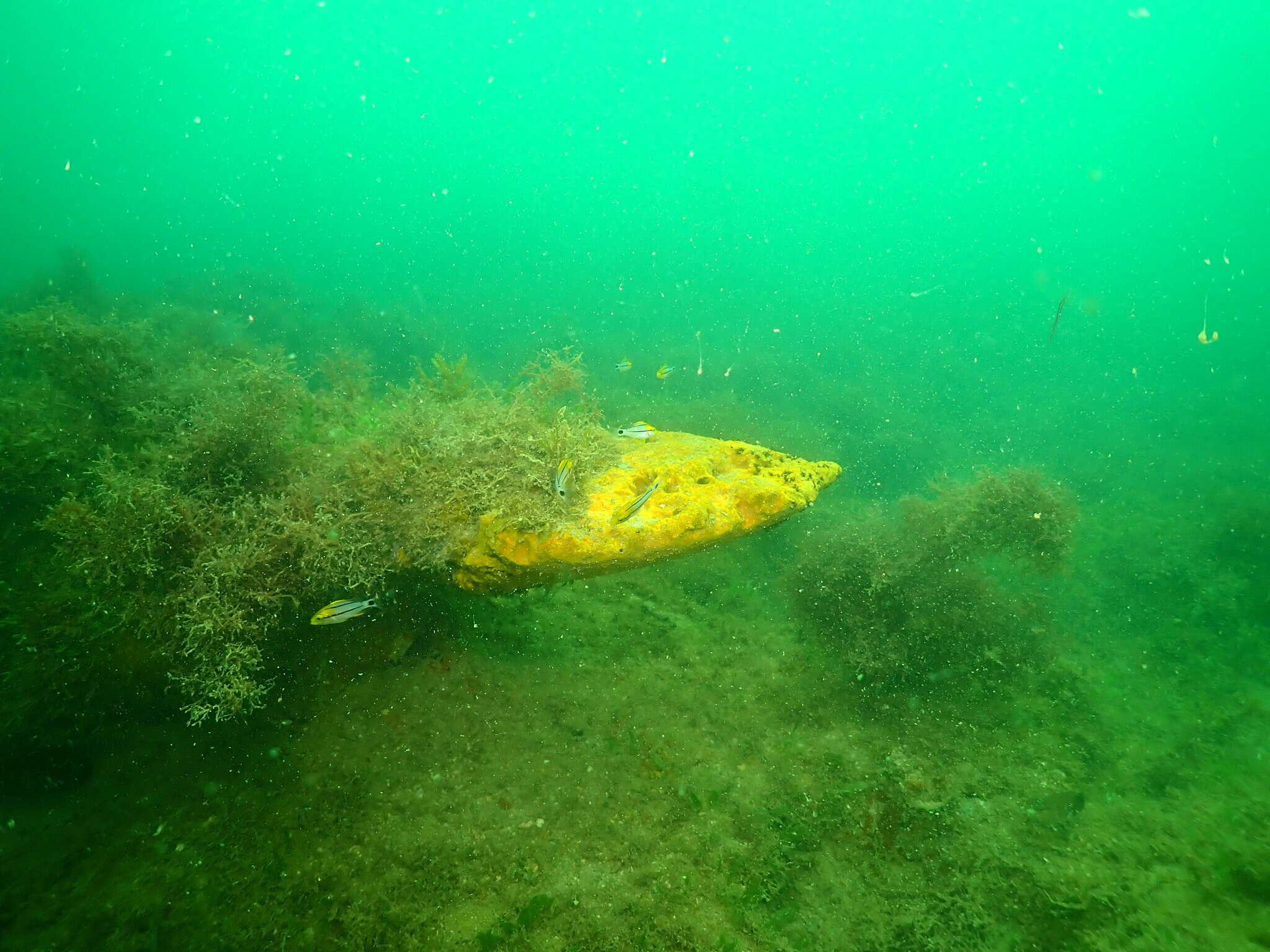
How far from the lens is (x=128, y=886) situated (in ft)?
10.7

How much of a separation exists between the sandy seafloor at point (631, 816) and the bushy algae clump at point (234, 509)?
30.0 inches

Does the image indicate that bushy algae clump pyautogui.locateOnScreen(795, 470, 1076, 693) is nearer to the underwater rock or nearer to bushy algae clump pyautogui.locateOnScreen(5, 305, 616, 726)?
the underwater rock

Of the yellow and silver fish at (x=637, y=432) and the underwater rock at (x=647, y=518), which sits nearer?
the underwater rock at (x=647, y=518)

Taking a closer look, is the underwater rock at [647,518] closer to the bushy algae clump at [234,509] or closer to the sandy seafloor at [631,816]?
the bushy algae clump at [234,509]

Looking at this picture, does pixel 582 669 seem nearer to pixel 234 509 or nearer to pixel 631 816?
pixel 631 816

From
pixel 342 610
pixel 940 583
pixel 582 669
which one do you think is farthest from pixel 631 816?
pixel 940 583

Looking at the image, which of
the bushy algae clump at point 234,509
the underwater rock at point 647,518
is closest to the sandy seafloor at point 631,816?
the bushy algae clump at point 234,509

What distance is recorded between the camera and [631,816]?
4.24 meters

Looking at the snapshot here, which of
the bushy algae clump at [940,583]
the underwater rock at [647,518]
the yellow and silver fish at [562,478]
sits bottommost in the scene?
the bushy algae clump at [940,583]

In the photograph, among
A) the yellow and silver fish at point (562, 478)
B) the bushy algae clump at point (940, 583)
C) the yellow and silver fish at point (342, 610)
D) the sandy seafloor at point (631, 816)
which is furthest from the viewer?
the bushy algae clump at point (940, 583)

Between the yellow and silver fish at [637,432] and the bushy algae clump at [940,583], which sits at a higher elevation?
the yellow and silver fish at [637,432]

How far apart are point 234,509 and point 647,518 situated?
329 centimetres

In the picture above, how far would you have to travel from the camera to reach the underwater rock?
4.26 metres

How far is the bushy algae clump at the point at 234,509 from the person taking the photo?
3650 mm
